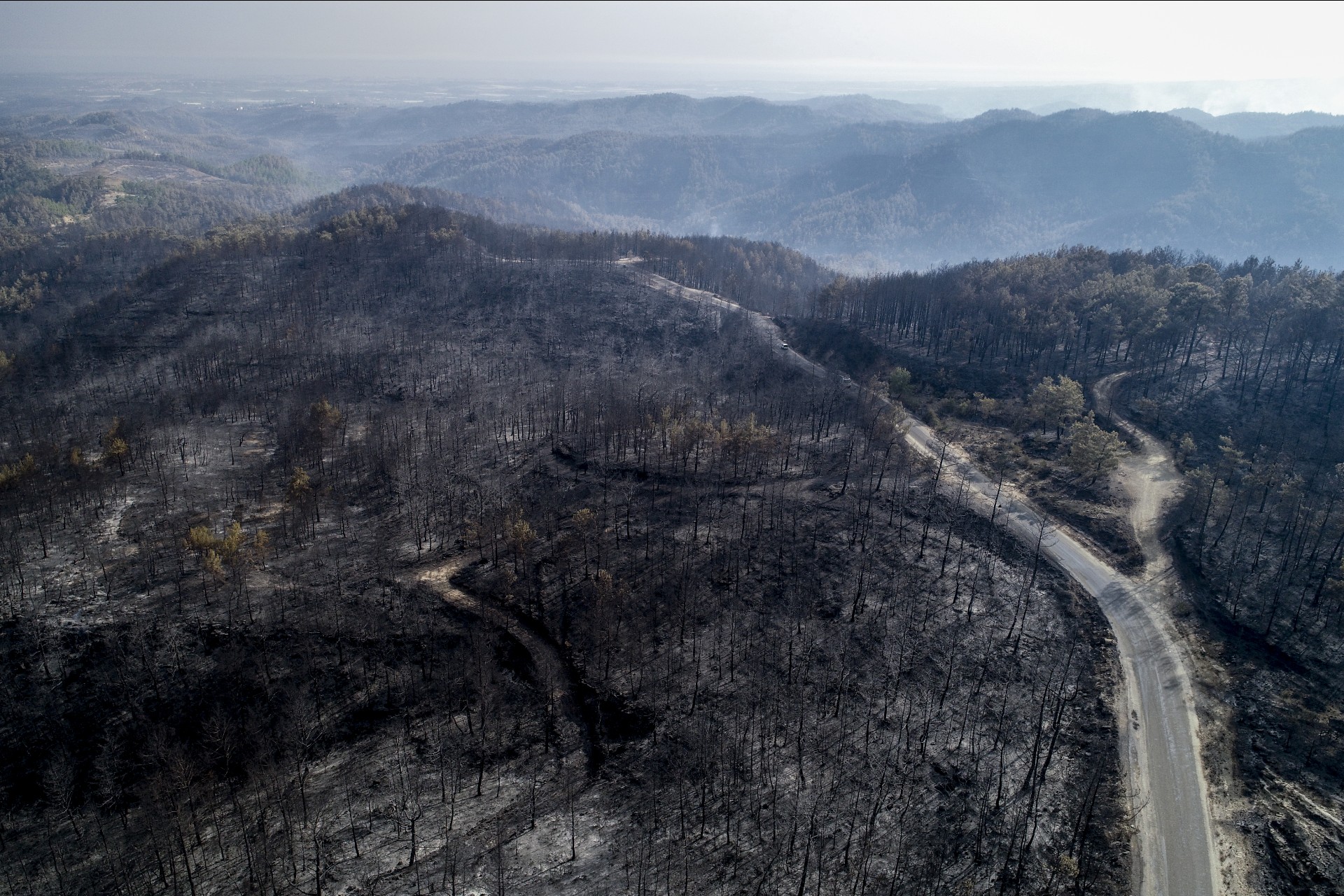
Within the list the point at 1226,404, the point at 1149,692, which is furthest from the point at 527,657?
the point at 1226,404

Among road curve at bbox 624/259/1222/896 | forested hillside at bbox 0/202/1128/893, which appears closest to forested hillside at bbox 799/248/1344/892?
road curve at bbox 624/259/1222/896

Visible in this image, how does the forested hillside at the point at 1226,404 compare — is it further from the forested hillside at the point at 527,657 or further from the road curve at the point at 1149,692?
the forested hillside at the point at 527,657

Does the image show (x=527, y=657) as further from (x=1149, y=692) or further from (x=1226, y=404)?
(x=1226, y=404)

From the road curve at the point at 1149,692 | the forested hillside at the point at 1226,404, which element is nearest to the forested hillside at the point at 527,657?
the road curve at the point at 1149,692

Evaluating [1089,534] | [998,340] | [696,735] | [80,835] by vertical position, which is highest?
[998,340]

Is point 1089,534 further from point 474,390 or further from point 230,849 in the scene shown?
point 474,390

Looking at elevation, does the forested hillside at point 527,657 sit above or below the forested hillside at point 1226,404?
below

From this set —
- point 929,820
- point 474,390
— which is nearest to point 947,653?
point 929,820
